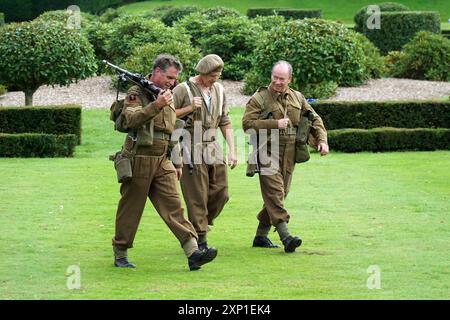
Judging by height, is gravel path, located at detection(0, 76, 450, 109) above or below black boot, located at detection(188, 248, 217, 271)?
below

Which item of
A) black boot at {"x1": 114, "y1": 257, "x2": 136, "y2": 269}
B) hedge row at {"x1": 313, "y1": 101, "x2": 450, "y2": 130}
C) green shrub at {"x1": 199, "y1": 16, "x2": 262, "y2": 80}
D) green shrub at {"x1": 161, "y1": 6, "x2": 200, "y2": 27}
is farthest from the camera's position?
green shrub at {"x1": 161, "y1": 6, "x2": 200, "y2": 27}

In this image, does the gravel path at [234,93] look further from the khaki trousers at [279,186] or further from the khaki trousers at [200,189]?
the khaki trousers at [200,189]

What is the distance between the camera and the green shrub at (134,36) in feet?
86.2

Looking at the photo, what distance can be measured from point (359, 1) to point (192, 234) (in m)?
42.1

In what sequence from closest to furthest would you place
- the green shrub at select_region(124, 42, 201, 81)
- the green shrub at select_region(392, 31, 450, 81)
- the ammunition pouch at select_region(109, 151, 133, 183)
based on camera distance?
the ammunition pouch at select_region(109, 151, 133, 183), the green shrub at select_region(124, 42, 201, 81), the green shrub at select_region(392, 31, 450, 81)

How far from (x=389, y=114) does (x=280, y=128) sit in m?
10.7

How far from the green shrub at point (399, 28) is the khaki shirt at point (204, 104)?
22.2 meters

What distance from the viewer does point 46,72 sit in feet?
72.6

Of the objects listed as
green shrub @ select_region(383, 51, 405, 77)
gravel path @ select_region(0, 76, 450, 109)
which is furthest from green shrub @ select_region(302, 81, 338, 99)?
green shrub @ select_region(383, 51, 405, 77)

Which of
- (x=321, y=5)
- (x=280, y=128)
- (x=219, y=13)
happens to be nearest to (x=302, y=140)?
(x=280, y=128)

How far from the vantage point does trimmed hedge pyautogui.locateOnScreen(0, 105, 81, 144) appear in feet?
65.7

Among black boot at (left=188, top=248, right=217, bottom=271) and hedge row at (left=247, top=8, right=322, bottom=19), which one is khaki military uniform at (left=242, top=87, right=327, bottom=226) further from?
hedge row at (left=247, top=8, right=322, bottom=19)

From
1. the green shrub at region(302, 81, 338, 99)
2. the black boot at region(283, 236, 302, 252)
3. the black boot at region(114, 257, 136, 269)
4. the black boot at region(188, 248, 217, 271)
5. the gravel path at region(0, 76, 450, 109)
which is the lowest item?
the gravel path at region(0, 76, 450, 109)
